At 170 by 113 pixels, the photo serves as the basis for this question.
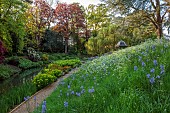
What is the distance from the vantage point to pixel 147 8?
13922 millimetres

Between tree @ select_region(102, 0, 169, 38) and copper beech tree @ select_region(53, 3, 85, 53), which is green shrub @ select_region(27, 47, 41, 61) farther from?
tree @ select_region(102, 0, 169, 38)

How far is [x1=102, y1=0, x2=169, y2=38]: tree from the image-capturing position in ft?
44.7

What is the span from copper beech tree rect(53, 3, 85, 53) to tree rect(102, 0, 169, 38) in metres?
13.7

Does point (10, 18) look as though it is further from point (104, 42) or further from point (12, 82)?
point (104, 42)

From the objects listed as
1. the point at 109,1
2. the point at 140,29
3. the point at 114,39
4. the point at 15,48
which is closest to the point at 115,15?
the point at 109,1

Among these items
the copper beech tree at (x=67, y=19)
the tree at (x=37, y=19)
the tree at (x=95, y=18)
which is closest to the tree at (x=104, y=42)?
the copper beech tree at (x=67, y=19)

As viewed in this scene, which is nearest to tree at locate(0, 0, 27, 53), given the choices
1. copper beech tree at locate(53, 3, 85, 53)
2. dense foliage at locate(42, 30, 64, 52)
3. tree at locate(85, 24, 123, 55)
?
tree at locate(85, 24, 123, 55)

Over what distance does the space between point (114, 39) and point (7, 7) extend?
452 inches

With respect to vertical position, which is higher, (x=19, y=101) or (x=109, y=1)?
(x=109, y=1)

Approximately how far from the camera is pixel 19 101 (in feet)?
19.1

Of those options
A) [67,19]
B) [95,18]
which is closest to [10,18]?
[67,19]

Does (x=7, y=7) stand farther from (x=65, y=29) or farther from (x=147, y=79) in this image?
(x=147, y=79)

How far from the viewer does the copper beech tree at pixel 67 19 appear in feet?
90.6

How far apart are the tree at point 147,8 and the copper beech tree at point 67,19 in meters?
13.7
